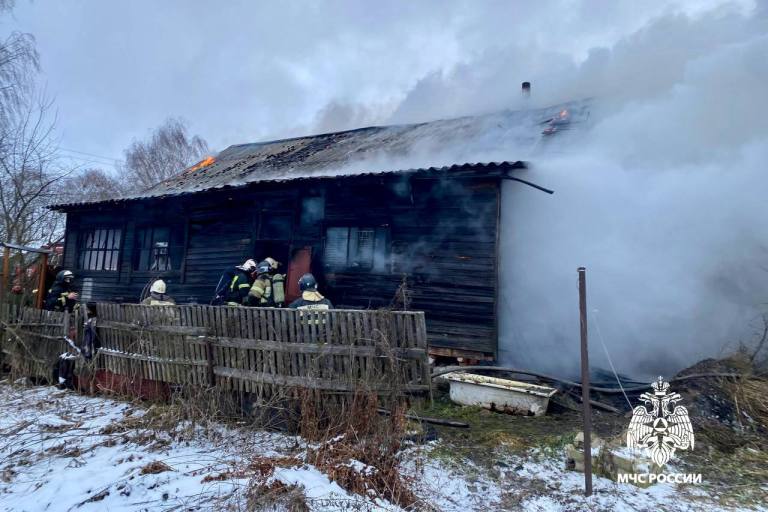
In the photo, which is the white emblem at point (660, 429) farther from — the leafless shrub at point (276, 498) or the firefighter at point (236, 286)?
the firefighter at point (236, 286)

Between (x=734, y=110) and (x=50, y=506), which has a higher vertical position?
(x=734, y=110)

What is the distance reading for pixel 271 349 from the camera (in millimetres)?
5156

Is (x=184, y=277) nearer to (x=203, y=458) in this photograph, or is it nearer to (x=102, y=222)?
(x=102, y=222)

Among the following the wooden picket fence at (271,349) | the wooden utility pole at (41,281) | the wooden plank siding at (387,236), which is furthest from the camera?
the wooden utility pole at (41,281)

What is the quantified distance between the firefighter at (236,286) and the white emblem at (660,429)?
6.30 metres

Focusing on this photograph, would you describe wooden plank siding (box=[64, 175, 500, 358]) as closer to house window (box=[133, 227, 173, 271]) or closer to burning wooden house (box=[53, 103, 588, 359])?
burning wooden house (box=[53, 103, 588, 359])

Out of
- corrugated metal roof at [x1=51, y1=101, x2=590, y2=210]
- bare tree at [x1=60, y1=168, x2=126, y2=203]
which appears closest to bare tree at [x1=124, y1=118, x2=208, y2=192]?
bare tree at [x1=60, y1=168, x2=126, y2=203]

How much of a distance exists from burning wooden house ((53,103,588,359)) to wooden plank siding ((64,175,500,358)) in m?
0.02

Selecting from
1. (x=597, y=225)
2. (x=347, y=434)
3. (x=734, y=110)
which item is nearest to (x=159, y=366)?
(x=347, y=434)

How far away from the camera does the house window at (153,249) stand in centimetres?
1162

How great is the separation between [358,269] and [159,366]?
401cm

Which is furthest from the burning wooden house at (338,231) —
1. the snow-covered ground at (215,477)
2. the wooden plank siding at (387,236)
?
the snow-covered ground at (215,477)

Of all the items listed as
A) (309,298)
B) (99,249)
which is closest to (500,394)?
(309,298)

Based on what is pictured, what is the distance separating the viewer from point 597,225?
7453mm
